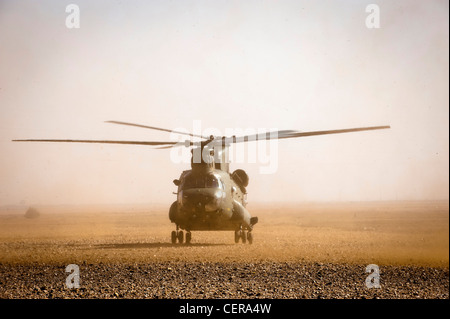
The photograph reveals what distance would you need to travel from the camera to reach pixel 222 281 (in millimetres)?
11914

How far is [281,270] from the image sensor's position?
43.4 ft

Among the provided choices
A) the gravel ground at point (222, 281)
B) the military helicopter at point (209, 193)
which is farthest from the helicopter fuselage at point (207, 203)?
the gravel ground at point (222, 281)

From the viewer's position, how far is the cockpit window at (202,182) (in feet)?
61.3

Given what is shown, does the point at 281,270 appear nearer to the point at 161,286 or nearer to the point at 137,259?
the point at 161,286

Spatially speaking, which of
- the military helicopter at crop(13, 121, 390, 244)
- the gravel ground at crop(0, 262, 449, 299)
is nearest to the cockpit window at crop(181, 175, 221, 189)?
the military helicopter at crop(13, 121, 390, 244)

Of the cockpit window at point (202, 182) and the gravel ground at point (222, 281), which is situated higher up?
the cockpit window at point (202, 182)

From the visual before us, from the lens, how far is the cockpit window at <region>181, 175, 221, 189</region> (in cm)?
1869

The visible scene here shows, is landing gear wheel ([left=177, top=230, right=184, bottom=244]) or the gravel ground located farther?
landing gear wheel ([left=177, top=230, right=184, bottom=244])

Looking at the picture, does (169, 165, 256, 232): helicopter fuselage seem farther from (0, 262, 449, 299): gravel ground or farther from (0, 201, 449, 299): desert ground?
(0, 262, 449, 299): gravel ground

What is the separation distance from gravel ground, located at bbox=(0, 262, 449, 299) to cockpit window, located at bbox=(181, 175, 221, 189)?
197 inches

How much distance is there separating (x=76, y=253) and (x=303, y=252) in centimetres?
869

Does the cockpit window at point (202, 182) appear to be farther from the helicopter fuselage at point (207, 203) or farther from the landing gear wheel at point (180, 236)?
the landing gear wheel at point (180, 236)

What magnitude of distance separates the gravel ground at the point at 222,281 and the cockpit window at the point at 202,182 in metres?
4.99
